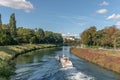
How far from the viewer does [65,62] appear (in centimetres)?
7562

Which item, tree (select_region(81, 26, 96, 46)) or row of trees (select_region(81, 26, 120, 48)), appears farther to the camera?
tree (select_region(81, 26, 96, 46))

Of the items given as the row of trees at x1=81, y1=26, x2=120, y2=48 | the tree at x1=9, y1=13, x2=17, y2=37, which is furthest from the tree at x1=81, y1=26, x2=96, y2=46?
the tree at x1=9, y1=13, x2=17, y2=37

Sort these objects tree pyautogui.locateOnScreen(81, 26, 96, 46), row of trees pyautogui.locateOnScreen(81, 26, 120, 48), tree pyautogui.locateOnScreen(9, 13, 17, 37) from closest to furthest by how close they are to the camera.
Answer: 1. row of trees pyautogui.locateOnScreen(81, 26, 120, 48)
2. tree pyautogui.locateOnScreen(81, 26, 96, 46)
3. tree pyautogui.locateOnScreen(9, 13, 17, 37)

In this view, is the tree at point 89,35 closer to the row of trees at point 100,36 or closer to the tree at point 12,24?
the row of trees at point 100,36

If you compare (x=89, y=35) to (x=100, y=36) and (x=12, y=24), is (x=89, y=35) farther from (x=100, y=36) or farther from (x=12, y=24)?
(x=12, y=24)

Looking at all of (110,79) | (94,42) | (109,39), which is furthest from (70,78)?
(94,42)

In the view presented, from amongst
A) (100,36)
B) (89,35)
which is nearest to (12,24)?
(89,35)

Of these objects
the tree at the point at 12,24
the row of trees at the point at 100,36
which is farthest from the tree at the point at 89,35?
the tree at the point at 12,24

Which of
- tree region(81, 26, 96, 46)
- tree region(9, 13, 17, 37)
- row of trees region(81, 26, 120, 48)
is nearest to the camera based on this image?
row of trees region(81, 26, 120, 48)

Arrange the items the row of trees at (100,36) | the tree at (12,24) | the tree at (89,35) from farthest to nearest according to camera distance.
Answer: the tree at (12,24), the tree at (89,35), the row of trees at (100,36)

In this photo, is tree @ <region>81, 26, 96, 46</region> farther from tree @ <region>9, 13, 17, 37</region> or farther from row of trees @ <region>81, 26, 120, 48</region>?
tree @ <region>9, 13, 17, 37</region>

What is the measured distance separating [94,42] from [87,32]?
7318 mm

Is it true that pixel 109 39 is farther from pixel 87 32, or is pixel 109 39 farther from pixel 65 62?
pixel 65 62

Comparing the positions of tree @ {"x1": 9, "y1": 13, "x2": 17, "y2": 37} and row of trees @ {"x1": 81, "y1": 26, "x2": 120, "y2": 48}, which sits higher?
tree @ {"x1": 9, "y1": 13, "x2": 17, "y2": 37}
